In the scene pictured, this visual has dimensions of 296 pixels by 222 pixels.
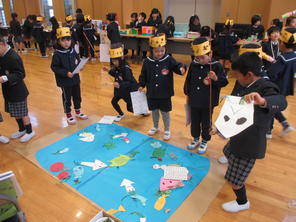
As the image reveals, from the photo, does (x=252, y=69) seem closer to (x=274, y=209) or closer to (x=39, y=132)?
(x=274, y=209)

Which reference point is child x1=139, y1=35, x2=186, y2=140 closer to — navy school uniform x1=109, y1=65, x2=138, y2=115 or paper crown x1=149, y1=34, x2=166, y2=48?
paper crown x1=149, y1=34, x2=166, y2=48

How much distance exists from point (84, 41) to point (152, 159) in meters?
5.15

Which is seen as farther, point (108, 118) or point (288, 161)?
point (108, 118)

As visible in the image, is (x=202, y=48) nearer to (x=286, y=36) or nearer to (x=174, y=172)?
(x=286, y=36)

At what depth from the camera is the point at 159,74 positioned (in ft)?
7.76

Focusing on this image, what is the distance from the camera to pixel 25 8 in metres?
10.7

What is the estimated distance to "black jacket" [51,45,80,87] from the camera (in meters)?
2.70

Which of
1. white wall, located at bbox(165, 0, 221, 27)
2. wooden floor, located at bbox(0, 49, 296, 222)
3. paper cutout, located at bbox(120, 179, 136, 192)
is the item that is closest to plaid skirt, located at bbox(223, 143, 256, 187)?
wooden floor, located at bbox(0, 49, 296, 222)

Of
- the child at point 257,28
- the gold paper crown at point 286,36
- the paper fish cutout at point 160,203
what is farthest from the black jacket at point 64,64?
the child at point 257,28

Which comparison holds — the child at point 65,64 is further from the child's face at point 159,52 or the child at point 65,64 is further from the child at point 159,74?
the child's face at point 159,52

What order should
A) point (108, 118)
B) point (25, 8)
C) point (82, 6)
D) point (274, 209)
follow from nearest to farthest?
point (274, 209), point (108, 118), point (82, 6), point (25, 8)

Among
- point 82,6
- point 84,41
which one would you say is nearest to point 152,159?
point 84,41

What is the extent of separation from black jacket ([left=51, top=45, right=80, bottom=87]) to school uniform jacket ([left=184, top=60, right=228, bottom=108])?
1419 millimetres

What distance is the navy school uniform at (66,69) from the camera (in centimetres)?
271
